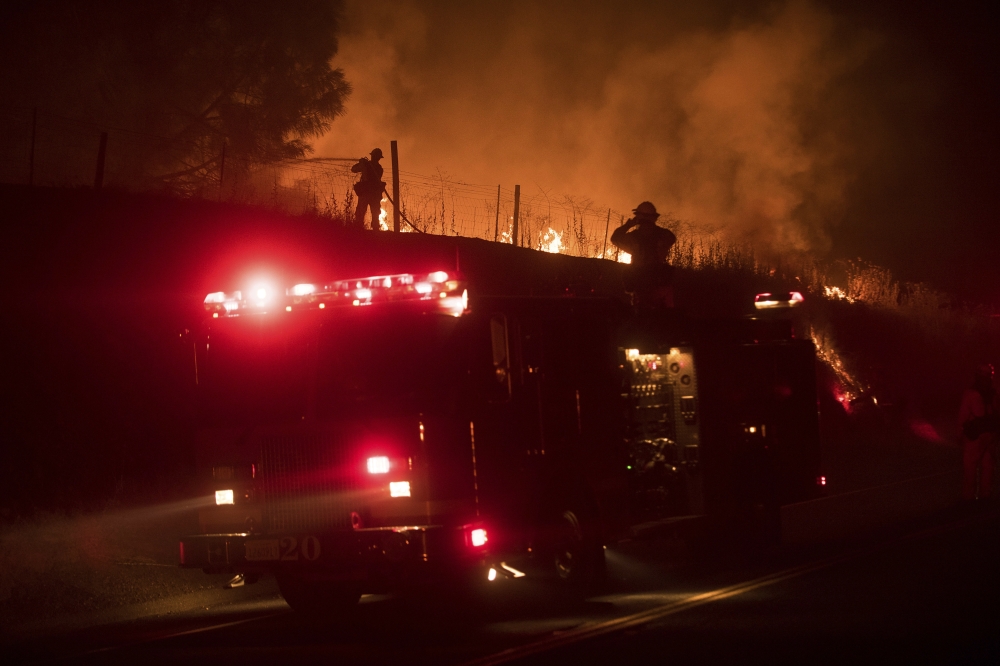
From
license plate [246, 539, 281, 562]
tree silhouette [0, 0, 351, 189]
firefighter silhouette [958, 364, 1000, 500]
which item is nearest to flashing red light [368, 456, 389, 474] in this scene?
license plate [246, 539, 281, 562]

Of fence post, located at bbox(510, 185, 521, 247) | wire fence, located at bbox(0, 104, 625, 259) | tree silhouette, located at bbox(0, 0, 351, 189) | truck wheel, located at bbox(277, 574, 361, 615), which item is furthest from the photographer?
fence post, located at bbox(510, 185, 521, 247)

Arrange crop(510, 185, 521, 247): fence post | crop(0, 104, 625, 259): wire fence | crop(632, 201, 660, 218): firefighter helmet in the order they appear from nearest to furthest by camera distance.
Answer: crop(632, 201, 660, 218): firefighter helmet, crop(0, 104, 625, 259): wire fence, crop(510, 185, 521, 247): fence post

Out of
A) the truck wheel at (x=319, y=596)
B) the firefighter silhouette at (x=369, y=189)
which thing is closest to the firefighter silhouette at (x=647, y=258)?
the truck wheel at (x=319, y=596)

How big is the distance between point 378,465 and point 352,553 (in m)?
0.69

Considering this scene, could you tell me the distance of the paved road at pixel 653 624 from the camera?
805 centimetres

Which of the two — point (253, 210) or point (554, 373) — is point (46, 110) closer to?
point (253, 210)

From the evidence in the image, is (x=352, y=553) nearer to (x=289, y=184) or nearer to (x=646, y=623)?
(x=646, y=623)

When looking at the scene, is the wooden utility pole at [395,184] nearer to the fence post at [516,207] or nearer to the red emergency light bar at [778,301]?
the fence post at [516,207]

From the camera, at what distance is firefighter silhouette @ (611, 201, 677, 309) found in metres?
13.4

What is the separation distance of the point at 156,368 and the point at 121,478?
2.54 metres

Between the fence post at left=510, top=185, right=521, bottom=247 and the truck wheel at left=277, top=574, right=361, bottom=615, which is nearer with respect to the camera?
the truck wheel at left=277, top=574, right=361, bottom=615

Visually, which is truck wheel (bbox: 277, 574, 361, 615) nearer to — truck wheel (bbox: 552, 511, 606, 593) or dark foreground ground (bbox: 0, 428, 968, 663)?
dark foreground ground (bbox: 0, 428, 968, 663)

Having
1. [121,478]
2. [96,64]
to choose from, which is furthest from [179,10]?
[121,478]

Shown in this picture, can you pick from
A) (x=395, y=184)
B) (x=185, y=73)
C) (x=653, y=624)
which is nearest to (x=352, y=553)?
(x=653, y=624)
